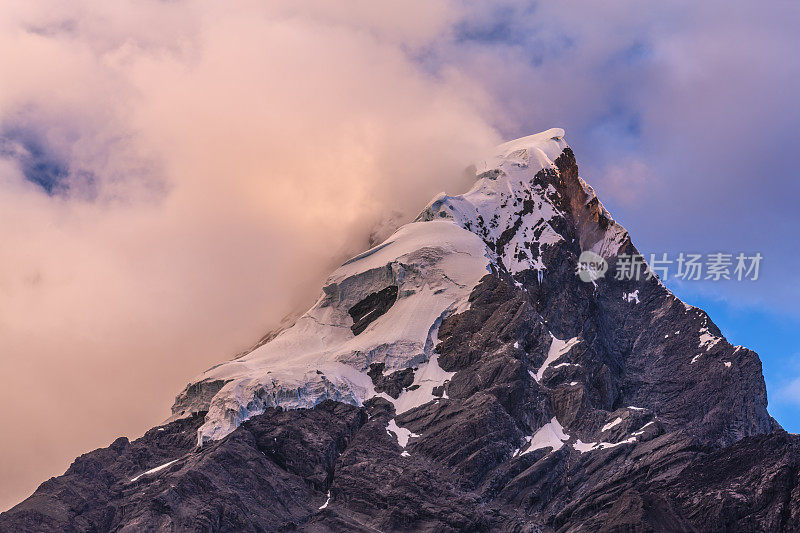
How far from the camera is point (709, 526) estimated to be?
7402 inches

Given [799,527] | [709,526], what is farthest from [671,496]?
[799,527]

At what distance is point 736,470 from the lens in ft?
648

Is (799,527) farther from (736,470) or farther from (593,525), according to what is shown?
(593,525)

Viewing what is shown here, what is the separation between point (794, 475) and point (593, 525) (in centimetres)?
3328

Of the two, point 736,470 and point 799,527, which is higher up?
point 736,470

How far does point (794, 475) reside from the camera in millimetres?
191500

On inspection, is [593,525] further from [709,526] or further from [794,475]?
[794,475]

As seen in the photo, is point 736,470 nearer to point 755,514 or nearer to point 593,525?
point 755,514

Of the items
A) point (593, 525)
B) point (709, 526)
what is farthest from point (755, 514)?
point (593, 525)

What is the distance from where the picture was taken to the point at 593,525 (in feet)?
639

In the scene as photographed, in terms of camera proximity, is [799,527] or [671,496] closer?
[799,527]

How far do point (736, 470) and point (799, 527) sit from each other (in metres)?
17.6

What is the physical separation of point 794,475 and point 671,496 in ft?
65.2

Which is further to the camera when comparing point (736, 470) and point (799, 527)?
point (736, 470)
